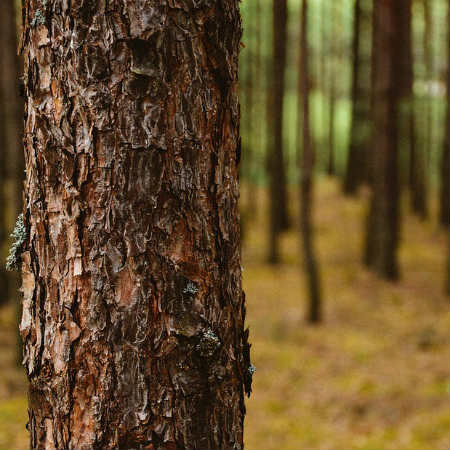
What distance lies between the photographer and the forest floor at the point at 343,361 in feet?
21.1

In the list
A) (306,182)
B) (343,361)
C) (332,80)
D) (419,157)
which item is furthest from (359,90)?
(343,361)

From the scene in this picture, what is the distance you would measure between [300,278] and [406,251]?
195 inches

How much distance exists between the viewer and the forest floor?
6438mm

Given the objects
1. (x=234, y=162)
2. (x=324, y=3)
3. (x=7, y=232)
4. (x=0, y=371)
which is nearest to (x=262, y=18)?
(x=324, y=3)

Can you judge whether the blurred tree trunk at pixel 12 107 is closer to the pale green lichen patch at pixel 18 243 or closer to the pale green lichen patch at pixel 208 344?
the pale green lichen patch at pixel 18 243

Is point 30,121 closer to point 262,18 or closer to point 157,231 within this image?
point 157,231

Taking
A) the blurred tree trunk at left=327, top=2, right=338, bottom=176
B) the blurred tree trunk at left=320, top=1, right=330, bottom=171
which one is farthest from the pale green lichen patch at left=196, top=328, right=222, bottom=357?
the blurred tree trunk at left=327, top=2, right=338, bottom=176

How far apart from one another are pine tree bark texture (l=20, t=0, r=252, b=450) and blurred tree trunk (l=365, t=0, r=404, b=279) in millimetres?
11728

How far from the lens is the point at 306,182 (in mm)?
10094

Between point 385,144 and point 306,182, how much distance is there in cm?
395

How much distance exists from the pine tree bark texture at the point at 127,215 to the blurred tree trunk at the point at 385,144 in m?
11.7

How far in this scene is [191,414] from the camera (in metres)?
1.58

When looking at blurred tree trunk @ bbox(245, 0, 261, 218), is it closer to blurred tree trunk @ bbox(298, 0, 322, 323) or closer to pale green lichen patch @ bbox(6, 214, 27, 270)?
blurred tree trunk @ bbox(298, 0, 322, 323)

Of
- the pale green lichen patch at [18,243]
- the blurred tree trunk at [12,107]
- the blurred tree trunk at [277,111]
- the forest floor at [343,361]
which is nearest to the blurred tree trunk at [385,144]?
the forest floor at [343,361]
